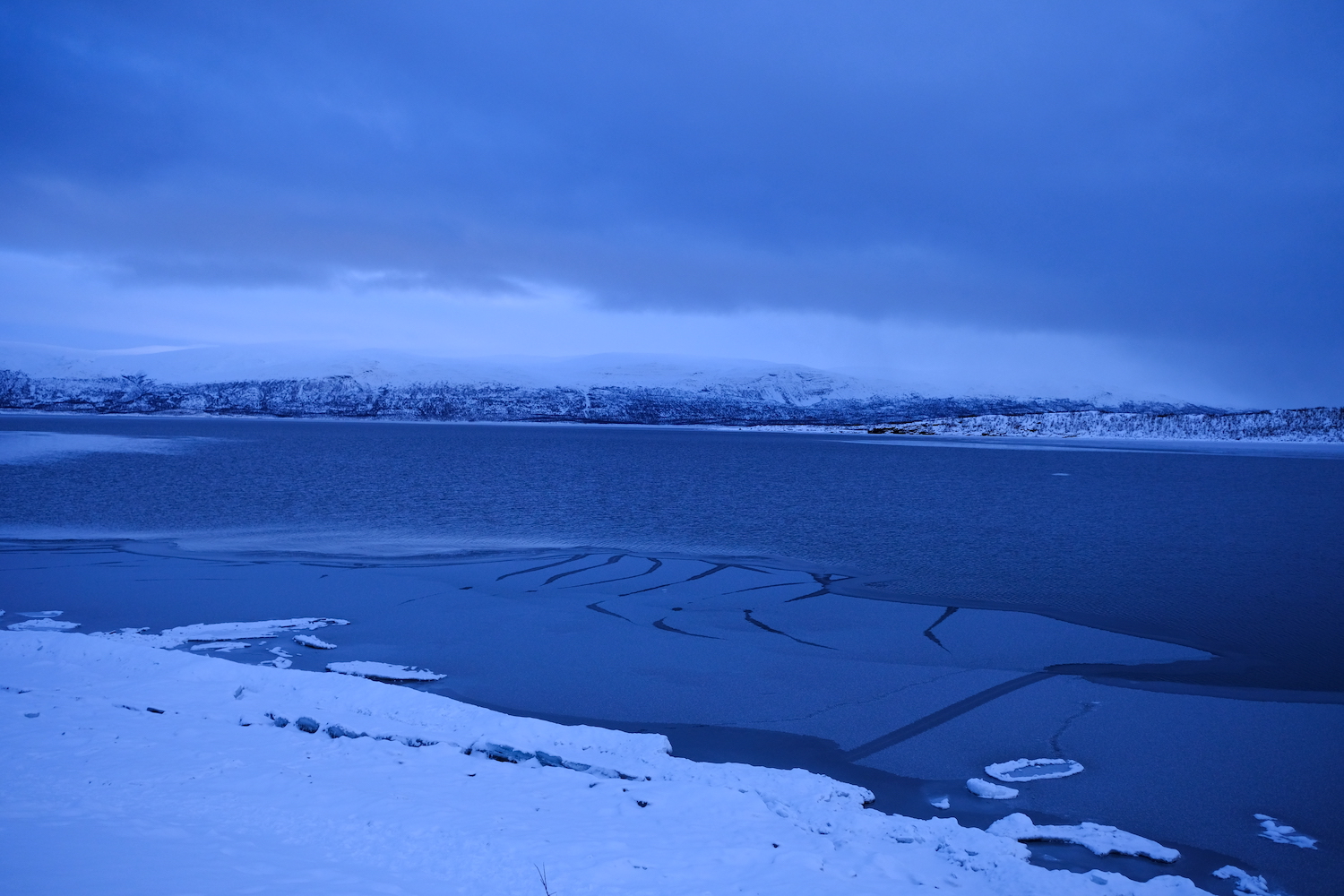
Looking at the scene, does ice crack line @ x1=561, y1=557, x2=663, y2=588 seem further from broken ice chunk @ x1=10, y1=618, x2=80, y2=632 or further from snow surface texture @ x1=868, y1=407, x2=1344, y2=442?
snow surface texture @ x1=868, y1=407, x2=1344, y2=442

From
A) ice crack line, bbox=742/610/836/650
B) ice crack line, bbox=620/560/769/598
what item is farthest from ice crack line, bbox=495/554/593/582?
ice crack line, bbox=742/610/836/650

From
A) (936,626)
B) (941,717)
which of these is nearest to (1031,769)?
(941,717)

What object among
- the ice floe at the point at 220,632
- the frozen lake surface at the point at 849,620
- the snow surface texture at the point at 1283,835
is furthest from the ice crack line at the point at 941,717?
the ice floe at the point at 220,632

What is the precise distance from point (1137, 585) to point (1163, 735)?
33.4 feet

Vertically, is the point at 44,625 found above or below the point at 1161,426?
below

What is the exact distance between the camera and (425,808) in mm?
6652

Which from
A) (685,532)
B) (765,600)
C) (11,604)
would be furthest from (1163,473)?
(11,604)

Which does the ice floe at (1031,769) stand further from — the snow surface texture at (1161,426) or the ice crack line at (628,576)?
the snow surface texture at (1161,426)

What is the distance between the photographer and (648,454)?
80.5m

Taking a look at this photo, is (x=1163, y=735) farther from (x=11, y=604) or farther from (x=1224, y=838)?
(x=11, y=604)

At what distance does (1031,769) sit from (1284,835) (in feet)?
6.89

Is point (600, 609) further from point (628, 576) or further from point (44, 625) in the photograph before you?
point (44, 625)

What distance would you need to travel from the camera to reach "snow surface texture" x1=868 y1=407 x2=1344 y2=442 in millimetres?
133875

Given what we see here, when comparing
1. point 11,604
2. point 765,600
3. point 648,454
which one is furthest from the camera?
point 648,454
